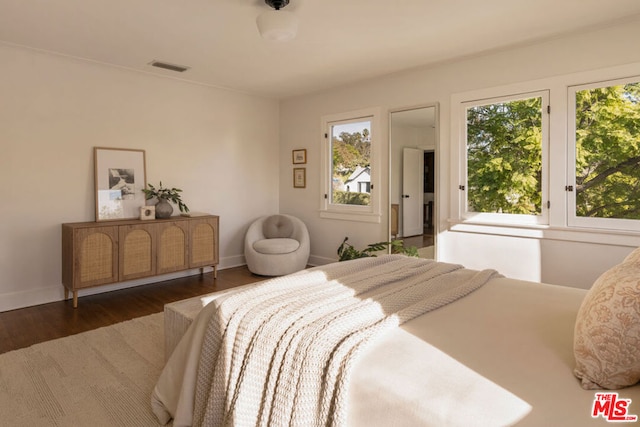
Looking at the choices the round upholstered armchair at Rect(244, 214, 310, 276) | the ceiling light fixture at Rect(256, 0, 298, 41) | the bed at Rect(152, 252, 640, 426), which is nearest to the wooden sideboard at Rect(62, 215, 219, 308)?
the round upholstered armchair at Rect(244, 214, 310, 276)

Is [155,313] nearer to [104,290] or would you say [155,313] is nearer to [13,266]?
[104,290]

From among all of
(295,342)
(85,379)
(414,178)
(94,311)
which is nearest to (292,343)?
(295,342)

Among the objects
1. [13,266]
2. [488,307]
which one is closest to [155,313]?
[13,266]

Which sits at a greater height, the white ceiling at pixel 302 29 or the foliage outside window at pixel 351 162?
the white ceiling at pixel 302 29

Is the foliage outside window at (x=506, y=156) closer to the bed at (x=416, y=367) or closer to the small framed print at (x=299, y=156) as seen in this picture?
the bed at (x=416, y=367)

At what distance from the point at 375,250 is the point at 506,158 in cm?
173

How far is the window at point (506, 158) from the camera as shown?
3623 millimetres

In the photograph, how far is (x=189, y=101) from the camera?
196 inches

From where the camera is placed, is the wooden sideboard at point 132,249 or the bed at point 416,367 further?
the wooden sideboard at point 132,249

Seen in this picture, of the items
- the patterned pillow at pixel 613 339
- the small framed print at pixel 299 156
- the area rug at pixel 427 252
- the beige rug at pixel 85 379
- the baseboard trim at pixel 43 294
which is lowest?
the beige rug at pixel 85 379

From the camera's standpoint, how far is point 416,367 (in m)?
1.19

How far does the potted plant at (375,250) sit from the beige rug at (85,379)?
2.30 meters

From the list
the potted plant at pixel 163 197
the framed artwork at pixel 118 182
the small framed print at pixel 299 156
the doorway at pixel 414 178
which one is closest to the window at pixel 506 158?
the doorway at pixel 414 178

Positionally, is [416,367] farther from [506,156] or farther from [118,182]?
[118,182]
